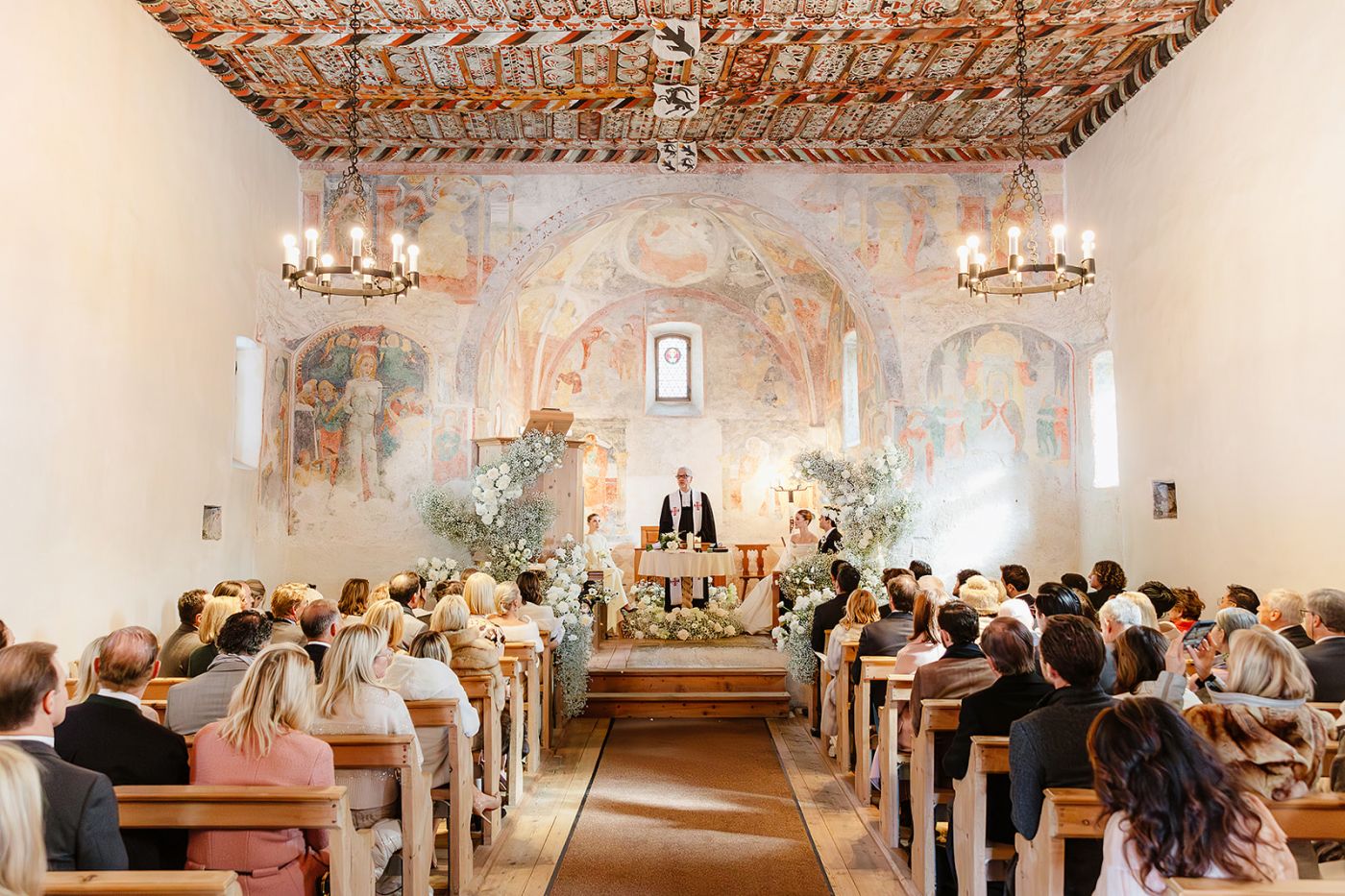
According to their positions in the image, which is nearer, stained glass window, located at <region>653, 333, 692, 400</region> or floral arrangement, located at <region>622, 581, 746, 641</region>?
floral arrangement, located at <region>622, 581, 746, 641</region>

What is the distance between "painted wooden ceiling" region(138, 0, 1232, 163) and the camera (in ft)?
31.0

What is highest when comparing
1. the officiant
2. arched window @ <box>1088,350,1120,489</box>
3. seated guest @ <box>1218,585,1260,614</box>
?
arched window @ <box>1088,350,1120,489</box>

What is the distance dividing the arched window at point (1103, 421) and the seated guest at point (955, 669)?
7212mm

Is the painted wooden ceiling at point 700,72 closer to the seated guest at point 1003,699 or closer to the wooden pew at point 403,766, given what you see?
the seated guest at point 1003,699

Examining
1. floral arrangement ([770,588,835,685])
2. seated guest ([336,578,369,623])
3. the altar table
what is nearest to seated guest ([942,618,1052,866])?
seated guest ([336,578,369,623])

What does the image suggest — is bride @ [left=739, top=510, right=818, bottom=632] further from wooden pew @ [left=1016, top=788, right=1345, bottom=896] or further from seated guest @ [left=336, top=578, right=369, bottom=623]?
wooden pew @ [left=1016, top=788, right=1345, bottom=896]

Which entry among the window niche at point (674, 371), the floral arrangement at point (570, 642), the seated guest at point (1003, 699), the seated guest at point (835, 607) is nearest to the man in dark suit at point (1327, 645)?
the seated guest at point (1003, 699)

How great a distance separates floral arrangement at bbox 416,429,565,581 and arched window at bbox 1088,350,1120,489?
6374mm

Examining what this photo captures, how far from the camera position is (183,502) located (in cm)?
959

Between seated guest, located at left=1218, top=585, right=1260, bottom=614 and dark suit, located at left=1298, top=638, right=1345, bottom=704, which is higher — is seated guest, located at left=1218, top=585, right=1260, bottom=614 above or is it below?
above

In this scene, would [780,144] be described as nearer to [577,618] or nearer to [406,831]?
[577,618]

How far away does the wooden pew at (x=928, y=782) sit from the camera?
201 inches

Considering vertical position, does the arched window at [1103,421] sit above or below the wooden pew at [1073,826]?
above

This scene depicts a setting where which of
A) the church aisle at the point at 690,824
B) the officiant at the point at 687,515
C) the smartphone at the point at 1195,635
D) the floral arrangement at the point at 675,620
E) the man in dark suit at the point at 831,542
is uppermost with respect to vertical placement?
the officiant at the point at 687,515
